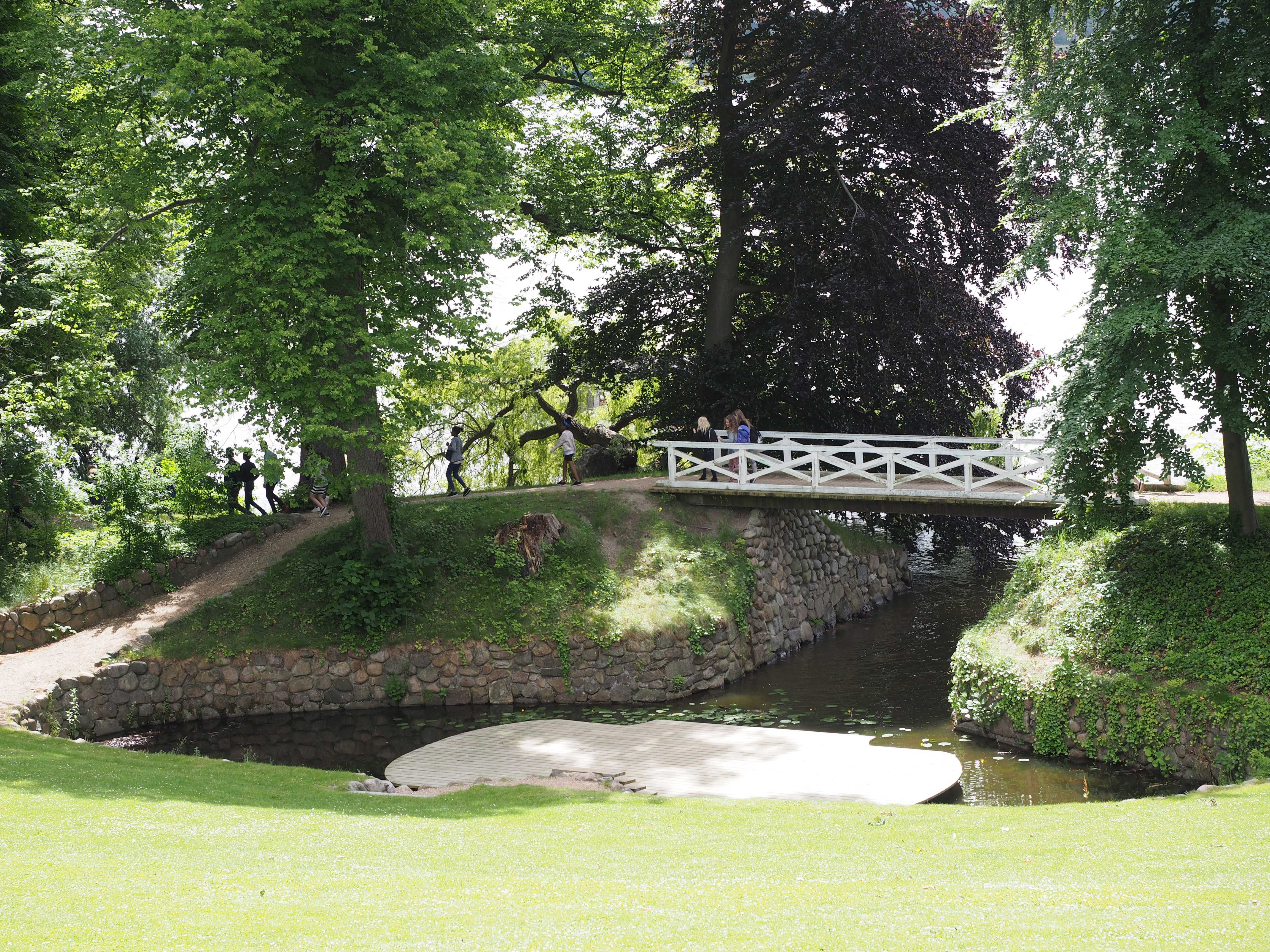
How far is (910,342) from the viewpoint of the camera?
23.9 meters

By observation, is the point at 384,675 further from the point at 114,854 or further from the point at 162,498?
the point at 114,854

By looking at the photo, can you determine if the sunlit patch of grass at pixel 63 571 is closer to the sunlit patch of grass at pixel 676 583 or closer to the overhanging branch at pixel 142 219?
the overhanging branch at pixel 142 219

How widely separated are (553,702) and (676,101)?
53.2 ft

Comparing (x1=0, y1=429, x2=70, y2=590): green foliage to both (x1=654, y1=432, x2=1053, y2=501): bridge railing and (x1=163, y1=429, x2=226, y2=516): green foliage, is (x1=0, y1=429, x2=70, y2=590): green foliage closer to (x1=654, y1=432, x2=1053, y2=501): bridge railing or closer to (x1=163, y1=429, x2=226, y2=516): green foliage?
(x1=163, y1=429, x2=226, y2=516): green foliage

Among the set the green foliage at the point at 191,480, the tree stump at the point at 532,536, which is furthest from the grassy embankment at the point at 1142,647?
the green foliage at the point at 191,480

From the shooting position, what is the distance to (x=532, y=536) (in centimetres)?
2142

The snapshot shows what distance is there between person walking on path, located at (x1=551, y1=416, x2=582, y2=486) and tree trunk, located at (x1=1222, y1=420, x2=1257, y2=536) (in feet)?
41.8

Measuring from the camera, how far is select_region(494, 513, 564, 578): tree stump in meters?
21.2

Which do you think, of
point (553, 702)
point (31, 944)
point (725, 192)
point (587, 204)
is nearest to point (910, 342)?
point (725, 192)

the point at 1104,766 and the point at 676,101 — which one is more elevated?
the point at 676,101

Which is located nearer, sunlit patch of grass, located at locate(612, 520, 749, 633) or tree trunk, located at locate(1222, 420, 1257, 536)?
tree trunk, located at locate(1222, 420, 1257, 536)

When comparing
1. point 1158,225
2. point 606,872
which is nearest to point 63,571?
point 606,872

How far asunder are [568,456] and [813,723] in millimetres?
9128

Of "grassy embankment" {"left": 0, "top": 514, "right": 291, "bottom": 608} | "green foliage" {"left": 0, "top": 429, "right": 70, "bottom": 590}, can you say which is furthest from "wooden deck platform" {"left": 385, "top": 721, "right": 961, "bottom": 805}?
"green foliage" {"left": 0, "top": 429, "right": 70, "bottom": 590}
